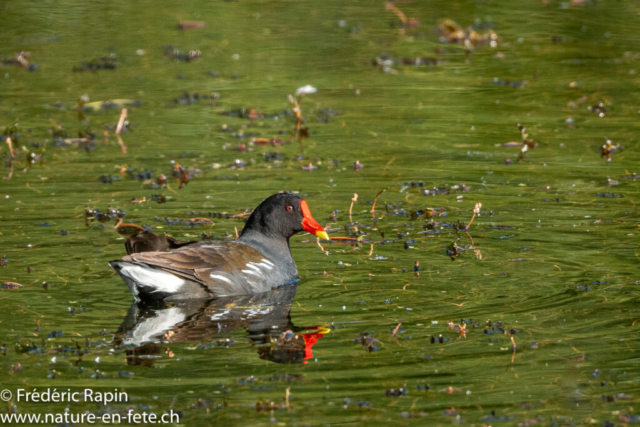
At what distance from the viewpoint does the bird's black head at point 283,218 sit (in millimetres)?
7566

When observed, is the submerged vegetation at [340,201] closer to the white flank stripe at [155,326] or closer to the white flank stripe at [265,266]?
the white flank stripe at [155,326]

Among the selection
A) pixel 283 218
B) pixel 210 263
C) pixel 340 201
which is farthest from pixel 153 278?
pixel 340 201

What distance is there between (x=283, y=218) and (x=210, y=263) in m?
0.94

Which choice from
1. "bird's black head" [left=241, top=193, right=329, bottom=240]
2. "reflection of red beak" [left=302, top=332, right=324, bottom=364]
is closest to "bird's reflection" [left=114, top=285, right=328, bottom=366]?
"reflection of red beak" [left=302, top=332, right=324, bottom=364]

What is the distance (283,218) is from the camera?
7582 mm

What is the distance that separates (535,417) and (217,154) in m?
6.92

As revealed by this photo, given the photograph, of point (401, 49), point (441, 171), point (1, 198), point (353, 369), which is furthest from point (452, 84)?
point (353, 369)

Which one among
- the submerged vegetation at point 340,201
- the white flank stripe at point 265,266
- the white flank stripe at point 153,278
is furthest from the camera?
the white flank stripe at point 265,266

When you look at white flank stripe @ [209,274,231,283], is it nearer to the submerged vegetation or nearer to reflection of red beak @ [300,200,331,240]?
the submerged vegetation

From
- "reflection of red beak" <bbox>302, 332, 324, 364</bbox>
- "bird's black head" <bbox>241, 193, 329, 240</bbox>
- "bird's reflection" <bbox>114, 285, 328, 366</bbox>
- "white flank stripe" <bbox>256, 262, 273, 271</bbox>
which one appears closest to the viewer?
"reflection of red beak" <bbox>302, 332, 324, 364</bbox>

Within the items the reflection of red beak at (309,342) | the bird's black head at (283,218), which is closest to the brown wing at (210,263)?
the bird's black head at (283,218)

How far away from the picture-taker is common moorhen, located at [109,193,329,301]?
6.61 metres

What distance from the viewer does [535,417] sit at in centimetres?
473

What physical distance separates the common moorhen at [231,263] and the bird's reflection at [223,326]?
0.09 m
